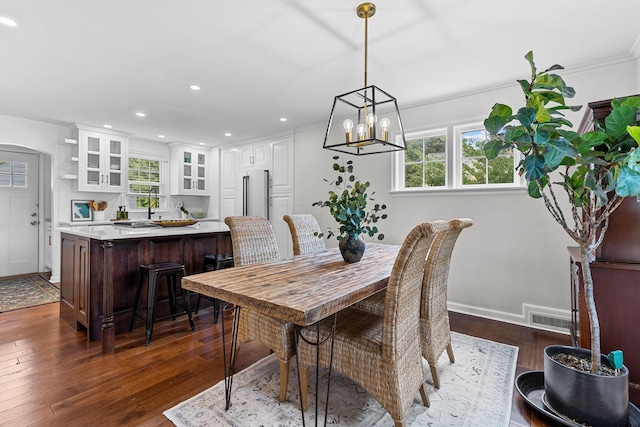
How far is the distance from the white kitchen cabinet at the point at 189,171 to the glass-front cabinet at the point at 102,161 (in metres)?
0.93

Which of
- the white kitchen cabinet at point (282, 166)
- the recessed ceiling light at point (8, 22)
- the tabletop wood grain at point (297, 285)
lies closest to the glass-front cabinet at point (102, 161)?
the white kitchen cabinet at point (282, 166)

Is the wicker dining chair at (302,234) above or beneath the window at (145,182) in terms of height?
beneath

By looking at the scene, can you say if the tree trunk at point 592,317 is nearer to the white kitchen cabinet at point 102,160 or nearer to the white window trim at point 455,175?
the white window trim at point 455,175

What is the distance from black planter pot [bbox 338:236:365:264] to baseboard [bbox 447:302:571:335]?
2085 millimetres

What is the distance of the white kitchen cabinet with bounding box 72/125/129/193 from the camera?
488 cm

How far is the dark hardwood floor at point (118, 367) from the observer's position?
1.76 metres

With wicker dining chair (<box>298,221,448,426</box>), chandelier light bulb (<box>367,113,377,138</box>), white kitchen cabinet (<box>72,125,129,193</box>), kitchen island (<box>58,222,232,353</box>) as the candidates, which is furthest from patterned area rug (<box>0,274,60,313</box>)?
chandelier light bulb (<box>367,113,377,138</box>)

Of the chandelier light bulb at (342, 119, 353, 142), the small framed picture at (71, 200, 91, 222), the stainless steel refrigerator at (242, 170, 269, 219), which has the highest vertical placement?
the chandelier light bulb at (342, 119, 353, 142)

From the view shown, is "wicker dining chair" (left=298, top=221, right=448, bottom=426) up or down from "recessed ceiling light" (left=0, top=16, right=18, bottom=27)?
down

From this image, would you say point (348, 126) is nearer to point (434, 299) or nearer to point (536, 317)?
point (434, 299)

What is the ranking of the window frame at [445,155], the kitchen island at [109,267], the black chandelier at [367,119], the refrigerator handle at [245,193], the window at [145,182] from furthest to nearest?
1. the window at [145,182]
2. the refrigerator handle at [245,193]
3. the window frame at [445,155]
4. the kitchen island at [109,267]
5. the black chandelier at [367,119]

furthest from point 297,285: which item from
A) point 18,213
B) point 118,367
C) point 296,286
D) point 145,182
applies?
point 18,213

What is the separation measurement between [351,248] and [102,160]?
4965mm

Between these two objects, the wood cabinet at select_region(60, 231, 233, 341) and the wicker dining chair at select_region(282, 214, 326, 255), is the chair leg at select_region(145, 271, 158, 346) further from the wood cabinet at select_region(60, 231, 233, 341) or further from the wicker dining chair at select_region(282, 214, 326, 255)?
the wicker dining chair at select_region(282, 214, 326, 255)
